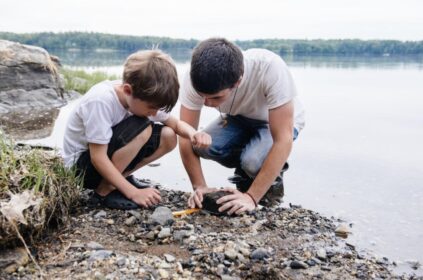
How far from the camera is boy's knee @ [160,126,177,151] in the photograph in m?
3.30

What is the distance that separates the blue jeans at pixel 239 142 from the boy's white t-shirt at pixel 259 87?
10.8 inches

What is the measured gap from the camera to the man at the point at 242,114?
2.89 meters

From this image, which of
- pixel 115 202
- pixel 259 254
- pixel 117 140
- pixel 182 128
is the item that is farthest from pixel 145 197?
pixel 259 254

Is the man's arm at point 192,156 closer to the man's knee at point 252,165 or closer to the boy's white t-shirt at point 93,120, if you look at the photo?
the man's knee at point 252,165

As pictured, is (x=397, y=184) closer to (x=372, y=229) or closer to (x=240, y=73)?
(x=372, y=229)

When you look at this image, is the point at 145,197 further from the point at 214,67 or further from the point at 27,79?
the point at 27,79

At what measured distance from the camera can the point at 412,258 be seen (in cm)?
289

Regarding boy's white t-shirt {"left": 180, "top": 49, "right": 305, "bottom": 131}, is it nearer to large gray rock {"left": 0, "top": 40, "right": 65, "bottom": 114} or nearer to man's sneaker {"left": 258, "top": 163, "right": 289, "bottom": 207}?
man's sneaker {"left": 258, "top": 163, "right": 289, "bottom": 207}

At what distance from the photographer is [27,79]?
874cm

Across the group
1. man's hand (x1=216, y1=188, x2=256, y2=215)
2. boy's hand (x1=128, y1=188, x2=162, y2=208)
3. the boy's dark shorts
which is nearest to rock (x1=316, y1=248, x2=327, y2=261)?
man's hand (x1=216, y1=188, x2=256, y2=215)

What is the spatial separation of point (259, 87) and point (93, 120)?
1.25 m

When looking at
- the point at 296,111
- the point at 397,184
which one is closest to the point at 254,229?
the point at 296,111

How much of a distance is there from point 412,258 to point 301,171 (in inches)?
73.4

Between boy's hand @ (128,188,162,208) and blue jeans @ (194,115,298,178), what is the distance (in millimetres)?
742
